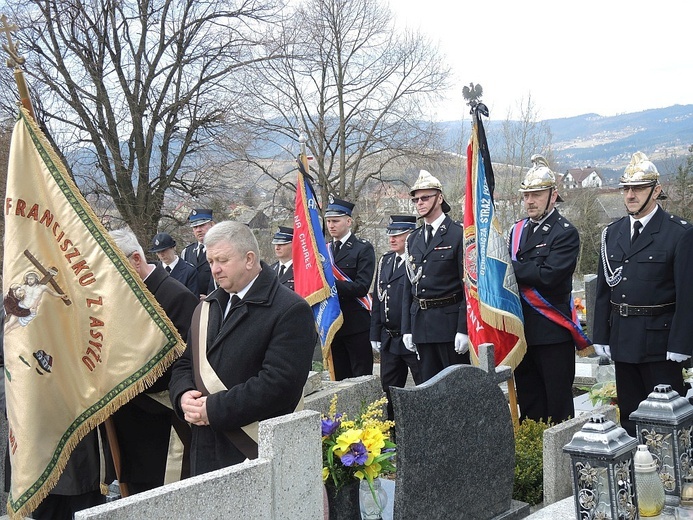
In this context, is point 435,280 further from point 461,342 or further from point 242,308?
point 242,308

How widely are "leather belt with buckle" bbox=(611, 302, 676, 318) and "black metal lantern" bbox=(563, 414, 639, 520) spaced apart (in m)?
2.07

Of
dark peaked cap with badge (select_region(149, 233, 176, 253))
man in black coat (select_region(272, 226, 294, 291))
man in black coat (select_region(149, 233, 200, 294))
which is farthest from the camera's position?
dark peaked cap with badge (select_region(149, 233, 176, 253))

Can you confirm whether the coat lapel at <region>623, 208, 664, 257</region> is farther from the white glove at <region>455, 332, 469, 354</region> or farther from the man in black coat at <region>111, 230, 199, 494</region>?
the man in black coat at <region>111, 230, 199, 494</region>

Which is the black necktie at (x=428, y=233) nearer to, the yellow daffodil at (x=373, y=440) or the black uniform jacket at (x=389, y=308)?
the black uniform jacket at (x=389, y=308)

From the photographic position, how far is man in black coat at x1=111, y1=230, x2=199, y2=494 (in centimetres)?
415

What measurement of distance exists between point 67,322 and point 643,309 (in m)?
3.59

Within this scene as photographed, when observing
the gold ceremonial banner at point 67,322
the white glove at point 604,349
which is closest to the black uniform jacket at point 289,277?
the white glove at point 604,349

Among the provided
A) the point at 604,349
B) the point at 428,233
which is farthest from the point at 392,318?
the point at 604,349

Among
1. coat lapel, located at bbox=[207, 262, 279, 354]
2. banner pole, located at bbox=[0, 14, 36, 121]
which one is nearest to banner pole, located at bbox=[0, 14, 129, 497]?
banner pole, located at bbox=[0, 14, 36, 121]

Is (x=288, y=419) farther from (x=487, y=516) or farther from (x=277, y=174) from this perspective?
(x=277, y=174)


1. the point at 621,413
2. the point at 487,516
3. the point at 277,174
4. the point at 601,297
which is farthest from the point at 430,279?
the point at 277,174

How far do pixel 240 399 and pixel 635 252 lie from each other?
311 centimetres

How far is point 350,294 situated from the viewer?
795cm

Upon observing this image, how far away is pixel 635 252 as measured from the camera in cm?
533
